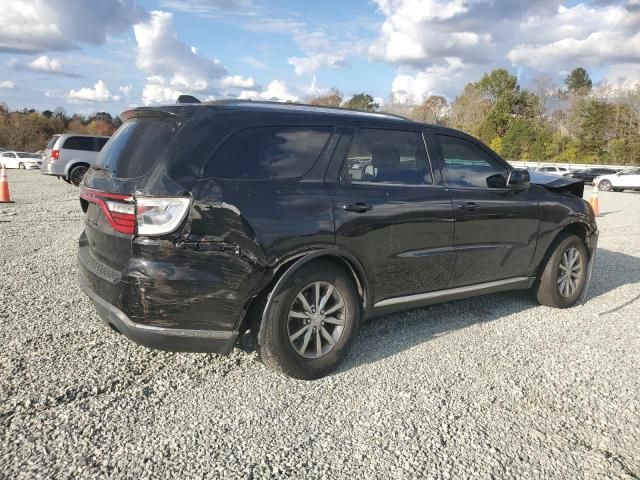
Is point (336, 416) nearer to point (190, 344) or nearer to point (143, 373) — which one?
point (190, 344)

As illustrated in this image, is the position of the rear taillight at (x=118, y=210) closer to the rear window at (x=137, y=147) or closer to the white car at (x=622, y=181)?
the rear window at (x=137, y=147)

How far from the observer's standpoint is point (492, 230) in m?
4.47

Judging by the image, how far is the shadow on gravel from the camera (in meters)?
4.00

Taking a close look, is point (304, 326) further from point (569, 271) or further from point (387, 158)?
point (569, 271)

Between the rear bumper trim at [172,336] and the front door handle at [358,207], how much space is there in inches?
43.3

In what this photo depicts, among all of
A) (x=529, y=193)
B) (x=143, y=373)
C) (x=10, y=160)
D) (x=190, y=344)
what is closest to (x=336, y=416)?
(x=190, y=344)

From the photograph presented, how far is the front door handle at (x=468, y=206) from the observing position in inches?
165

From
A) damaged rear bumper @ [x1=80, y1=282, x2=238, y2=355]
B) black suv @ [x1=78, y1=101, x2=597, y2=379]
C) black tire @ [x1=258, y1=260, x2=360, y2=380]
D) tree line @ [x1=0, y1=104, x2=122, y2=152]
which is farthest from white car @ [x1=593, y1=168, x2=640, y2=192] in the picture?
tree line @ [x1=0, y1=104, x2=122, y2=152]

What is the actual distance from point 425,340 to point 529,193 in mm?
1761

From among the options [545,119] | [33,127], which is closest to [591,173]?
[545,119]

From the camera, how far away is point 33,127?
64438 mm

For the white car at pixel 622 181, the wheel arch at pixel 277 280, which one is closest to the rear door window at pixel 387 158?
the wheel arch at pixel 277 280

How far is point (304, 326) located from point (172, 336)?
85cm

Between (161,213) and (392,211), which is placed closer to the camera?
(161,213)
